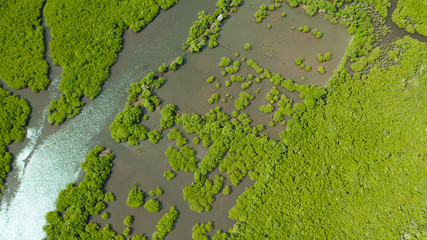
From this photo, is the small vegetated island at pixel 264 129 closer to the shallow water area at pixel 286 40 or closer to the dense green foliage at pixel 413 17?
the dense green foliage at pixel 413 17

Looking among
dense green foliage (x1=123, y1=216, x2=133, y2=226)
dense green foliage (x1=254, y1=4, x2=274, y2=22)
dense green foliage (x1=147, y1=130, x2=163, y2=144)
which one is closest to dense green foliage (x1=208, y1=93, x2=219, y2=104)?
dense green foliage (x1=147, y1=130, x2=163, y2=144)

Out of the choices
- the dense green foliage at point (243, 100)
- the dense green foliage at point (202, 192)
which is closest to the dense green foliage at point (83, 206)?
the dense green foliage at point (202, 192)

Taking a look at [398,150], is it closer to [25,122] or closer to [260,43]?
[260,43]

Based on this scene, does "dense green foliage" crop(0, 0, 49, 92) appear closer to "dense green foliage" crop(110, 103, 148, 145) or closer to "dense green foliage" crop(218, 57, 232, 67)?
"dense green foliage" crop(110, 103, 148, 145)

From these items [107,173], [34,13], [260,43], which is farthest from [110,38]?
[260,43]

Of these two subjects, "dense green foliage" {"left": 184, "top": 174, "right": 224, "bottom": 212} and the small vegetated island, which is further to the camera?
"dense green foliage" {"left": 184, "top": 174, "right": 224, "bottom": 212}

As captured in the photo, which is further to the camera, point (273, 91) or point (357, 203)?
point (273, 91)
